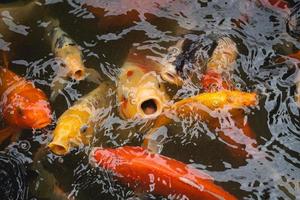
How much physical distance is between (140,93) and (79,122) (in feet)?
1.14

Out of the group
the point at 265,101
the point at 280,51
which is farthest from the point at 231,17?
the point at 265,101

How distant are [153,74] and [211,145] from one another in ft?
1.71

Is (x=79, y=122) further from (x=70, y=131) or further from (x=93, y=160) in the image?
(x=93, y=160)

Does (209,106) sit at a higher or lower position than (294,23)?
lower

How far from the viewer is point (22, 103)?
277cm

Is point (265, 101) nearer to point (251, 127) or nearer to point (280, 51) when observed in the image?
point (251, 127)

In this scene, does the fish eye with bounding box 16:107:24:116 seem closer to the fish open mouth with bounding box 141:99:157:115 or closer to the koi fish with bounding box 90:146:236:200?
the koi fish with bounding box 90:146:236:200

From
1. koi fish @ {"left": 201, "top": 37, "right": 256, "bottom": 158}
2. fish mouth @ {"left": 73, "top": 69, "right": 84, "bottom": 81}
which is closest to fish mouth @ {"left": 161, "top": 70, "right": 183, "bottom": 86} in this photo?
koi fish @ {"left": 201, "top": 37, "right": 256, "bottom": 158}

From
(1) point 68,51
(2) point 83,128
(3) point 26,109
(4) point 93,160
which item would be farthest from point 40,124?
(1) point 68,51

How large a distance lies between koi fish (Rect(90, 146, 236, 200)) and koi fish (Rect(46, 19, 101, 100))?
52 cm

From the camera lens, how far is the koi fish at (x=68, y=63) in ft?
9.75

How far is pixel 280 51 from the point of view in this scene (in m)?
3.08

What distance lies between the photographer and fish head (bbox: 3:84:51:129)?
2.73 meters

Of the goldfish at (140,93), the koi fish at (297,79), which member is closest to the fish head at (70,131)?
the goldfish at (140,93)
